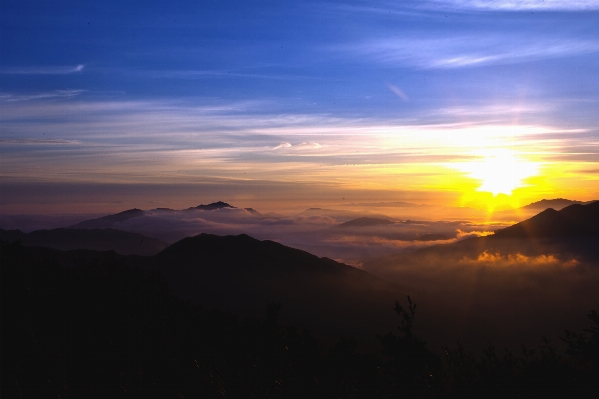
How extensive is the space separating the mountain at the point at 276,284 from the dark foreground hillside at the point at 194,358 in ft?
188

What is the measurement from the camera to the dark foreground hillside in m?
8.54

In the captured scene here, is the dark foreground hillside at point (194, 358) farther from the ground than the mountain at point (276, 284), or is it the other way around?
the dark foreground hillside at point (194, 358)

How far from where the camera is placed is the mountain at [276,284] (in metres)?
98.6

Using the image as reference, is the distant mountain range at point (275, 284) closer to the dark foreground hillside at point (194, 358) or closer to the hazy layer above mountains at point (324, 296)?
the hazy layer above mountains at point (324, 296)

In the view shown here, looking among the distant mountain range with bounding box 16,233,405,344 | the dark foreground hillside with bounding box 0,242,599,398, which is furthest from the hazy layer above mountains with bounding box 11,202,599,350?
the dark foreground hillside with bounding box 0,242,599,398

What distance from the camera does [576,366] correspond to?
8305 mm

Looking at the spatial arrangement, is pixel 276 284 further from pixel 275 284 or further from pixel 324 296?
pixel 324 296

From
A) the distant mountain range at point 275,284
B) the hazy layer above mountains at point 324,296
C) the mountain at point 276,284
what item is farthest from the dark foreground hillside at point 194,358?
the hazy layer above mountains at point 324,296

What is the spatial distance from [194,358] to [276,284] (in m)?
118

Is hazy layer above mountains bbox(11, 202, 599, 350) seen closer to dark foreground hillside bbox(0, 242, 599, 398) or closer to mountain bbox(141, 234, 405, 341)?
mountain bbox(141, 234, 405, 341)

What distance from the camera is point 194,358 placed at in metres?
11.8

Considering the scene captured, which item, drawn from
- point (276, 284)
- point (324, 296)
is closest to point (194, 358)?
point (324, 296)

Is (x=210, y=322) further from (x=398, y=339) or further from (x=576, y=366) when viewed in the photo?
(x=576, y=366)

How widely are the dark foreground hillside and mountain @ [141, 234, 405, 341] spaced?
57248 mm
